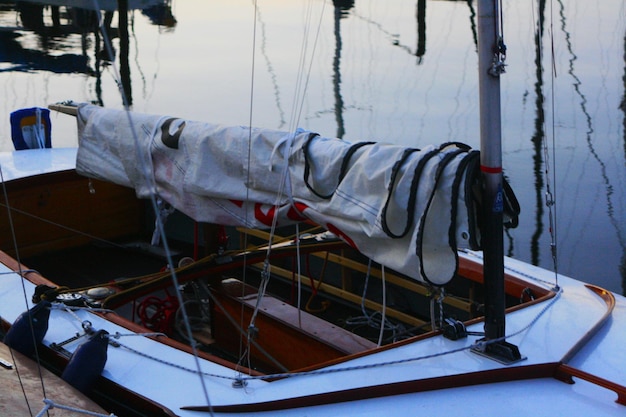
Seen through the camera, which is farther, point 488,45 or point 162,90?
point 162,90

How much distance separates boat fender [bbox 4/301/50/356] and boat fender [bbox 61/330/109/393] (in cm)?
28

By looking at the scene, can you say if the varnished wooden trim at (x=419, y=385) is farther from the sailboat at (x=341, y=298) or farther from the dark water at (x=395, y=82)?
the dark water at (x=395, y=82)

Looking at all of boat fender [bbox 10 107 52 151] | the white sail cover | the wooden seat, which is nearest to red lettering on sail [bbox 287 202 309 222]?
the white sail cover

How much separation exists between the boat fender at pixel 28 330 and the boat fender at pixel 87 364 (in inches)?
11.1

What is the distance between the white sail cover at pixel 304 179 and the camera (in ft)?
9.50

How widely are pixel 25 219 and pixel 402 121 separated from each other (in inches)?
279

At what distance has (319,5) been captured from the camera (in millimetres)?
19141

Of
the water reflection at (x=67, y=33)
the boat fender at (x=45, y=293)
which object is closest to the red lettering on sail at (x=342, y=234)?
the boat fender at (x=45, y=293)

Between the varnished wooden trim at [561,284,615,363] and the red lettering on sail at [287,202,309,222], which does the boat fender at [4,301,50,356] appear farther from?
the varnished wooden trim at [561,284,615,363]

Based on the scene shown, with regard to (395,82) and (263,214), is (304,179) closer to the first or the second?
(263,214)

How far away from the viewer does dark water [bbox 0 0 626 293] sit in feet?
29.0

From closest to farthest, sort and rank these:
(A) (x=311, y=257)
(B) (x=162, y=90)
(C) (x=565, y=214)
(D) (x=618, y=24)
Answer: (A) (x=311, y=257)
(C) (x=565, y=214)
(B) (x=162, y=90)
(D) (x=618, y=24)

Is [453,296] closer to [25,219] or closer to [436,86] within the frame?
[25,219]

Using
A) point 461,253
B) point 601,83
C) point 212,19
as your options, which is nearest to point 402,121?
point 601,83
